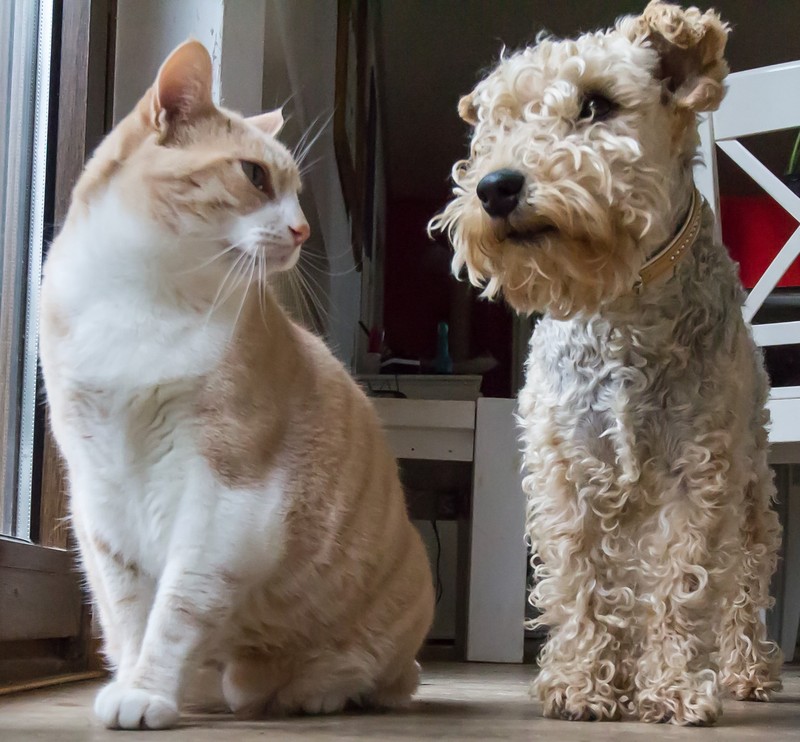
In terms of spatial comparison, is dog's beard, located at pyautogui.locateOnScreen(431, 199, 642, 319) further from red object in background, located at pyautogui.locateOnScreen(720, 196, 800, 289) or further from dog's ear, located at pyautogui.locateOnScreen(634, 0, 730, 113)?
red object in background, located at pyautogui.locateOnScreen(720, 196, 800, 289)

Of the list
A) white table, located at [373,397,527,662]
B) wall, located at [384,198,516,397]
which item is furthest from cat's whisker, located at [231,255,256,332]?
wall, located at [384,198,516,397]

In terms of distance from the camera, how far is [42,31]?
1737mm

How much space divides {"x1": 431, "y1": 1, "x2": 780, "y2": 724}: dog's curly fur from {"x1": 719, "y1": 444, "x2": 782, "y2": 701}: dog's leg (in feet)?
1.15

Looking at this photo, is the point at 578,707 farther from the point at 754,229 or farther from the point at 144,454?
the point at 754,229

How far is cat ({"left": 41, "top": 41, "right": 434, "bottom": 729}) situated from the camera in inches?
44.1

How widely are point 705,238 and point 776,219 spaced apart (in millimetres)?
3661

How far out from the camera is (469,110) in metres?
1.50

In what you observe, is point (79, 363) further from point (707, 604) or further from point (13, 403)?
point (707, 604)

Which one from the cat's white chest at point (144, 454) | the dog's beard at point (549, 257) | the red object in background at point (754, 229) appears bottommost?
the cat's white chest at point (144, 454)

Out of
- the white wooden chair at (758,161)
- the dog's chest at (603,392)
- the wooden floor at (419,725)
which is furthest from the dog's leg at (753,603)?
the dog's chest at (603,392)

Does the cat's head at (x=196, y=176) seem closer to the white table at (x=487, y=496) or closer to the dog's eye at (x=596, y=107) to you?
the dog's eye at (x=596, y=107)

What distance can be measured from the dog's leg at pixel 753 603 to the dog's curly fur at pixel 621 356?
13.8 inches

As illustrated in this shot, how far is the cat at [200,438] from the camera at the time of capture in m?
1.12

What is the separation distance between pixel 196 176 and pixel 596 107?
1.71 ft
